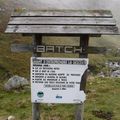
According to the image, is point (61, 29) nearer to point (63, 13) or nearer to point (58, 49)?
point (58, 49)

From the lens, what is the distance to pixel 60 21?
15.0 meters

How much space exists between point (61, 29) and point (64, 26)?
0.21 m

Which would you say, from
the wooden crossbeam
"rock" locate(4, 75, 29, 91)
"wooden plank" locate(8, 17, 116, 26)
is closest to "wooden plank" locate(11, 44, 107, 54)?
"wooden plank" locate(8, 17, 116, 26)

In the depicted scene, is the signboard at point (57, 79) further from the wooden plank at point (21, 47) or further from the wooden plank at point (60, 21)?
the wooden plank at point (60, 21)

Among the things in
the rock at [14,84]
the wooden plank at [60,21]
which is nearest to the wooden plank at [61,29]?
the wooden plank at [60,21]

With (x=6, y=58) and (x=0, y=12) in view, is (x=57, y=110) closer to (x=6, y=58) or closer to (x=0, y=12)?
(x=6, y=58)

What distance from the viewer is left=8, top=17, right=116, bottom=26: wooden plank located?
585 inches

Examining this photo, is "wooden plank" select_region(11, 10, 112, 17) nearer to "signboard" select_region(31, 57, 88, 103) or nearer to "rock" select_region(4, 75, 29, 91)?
"signboard" select_region(31, 57, 88, 103)

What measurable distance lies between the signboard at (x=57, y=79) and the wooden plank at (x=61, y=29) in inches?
43.4

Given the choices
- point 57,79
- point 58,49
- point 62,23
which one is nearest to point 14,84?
point 57,79

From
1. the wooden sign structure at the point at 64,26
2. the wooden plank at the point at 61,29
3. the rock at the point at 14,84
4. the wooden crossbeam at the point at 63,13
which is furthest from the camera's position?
the rock at the point at 14,84

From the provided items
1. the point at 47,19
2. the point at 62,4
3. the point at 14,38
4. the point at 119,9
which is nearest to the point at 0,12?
the point at 14,38

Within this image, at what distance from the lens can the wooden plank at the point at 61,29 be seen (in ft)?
47.5

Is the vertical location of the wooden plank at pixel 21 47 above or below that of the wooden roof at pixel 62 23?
below
